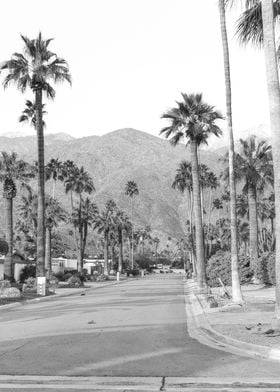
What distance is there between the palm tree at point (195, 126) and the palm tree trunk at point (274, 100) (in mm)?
24552

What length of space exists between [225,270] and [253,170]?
894cm

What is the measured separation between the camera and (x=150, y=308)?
2345 cm

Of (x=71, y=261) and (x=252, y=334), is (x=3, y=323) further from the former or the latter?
(x=71, y=261)

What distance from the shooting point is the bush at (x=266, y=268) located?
33.3 m

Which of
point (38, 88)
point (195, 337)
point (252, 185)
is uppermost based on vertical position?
point (38, 88)

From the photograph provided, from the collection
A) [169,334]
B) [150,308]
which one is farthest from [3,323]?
[150,308]

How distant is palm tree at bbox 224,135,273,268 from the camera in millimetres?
43781

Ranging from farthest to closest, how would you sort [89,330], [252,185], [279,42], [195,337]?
[252,185]
[279,42]
[89,330]
[195,337]

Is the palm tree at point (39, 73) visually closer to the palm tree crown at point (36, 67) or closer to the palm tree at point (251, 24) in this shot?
the palm tree crown at point (36, 67)

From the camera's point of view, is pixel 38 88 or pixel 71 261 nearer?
pixel 38 88

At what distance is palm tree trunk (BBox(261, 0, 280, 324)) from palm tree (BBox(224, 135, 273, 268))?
98.1 ft

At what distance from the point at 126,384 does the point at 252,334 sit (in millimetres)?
5329

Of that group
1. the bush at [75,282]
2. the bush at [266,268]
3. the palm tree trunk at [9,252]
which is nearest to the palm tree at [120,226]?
the bush at [75,282]

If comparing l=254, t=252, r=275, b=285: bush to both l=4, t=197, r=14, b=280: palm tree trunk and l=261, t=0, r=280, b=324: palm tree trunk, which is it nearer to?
l=261, t=0, r=280, b=324: palm tree trunk
